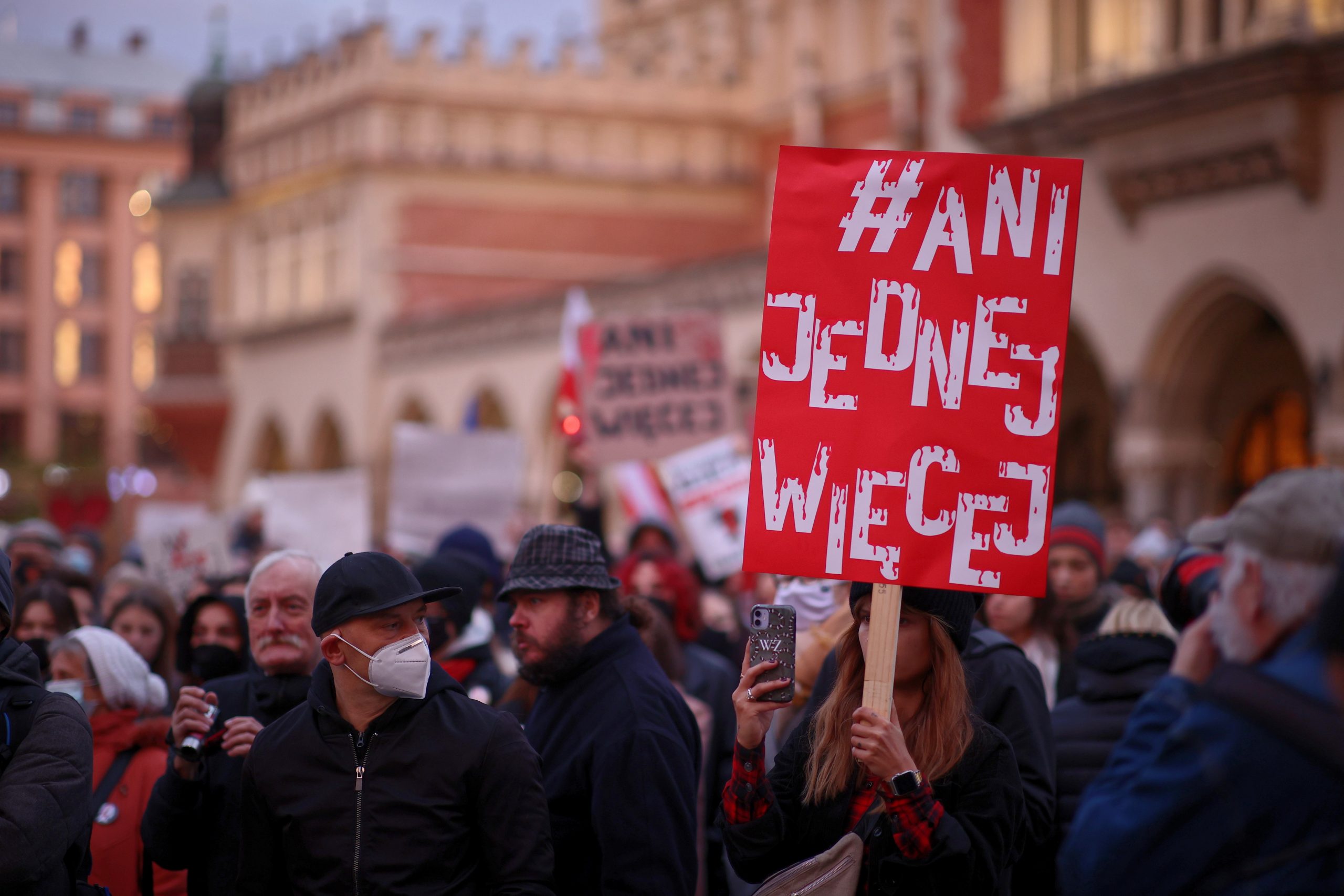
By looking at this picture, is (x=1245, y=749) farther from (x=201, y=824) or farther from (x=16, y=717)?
(x=201, y=824)

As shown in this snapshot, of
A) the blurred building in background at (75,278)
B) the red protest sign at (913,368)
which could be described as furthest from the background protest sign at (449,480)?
the blurred building in background at (75,278)

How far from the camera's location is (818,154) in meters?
4.34

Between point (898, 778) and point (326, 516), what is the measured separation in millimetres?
8723

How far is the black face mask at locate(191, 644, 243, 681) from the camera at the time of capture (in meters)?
5.83

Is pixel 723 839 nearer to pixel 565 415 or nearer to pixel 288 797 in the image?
pixel 288 797

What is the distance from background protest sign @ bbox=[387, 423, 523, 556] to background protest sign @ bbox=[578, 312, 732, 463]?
113 cm

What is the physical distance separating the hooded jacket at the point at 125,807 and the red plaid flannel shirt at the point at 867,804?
6.80 ft

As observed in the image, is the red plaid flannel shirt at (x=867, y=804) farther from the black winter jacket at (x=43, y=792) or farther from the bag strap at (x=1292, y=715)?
the black winter jacket at (x=43, y=792)

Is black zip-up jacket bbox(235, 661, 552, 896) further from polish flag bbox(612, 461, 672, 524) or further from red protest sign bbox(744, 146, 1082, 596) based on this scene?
polish flag bbox(612, 461, 672, 524)

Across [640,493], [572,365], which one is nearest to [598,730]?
[640,493]

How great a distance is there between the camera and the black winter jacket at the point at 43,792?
3844 millimetres

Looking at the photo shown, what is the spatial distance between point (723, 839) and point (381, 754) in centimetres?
81

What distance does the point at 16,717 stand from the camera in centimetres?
399

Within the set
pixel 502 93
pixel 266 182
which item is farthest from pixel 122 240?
pixel 502 93
